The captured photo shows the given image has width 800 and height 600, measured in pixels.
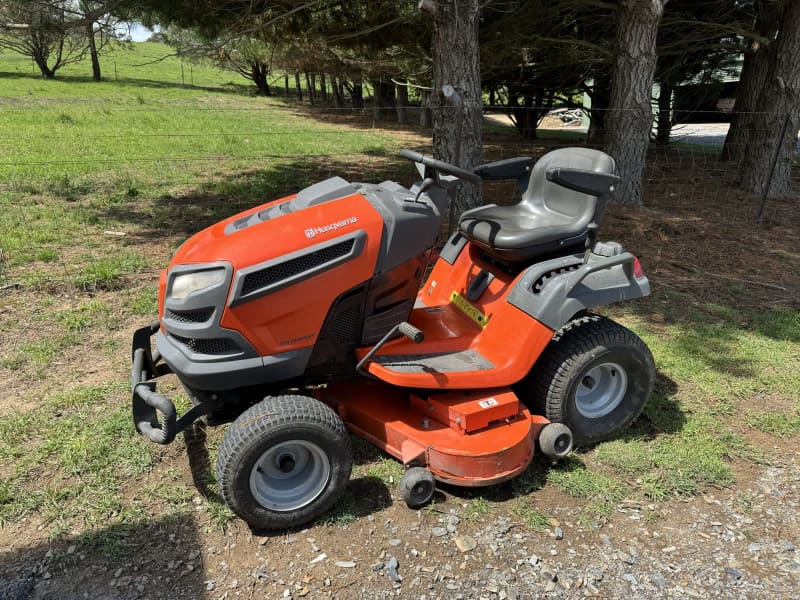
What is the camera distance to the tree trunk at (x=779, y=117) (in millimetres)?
8406

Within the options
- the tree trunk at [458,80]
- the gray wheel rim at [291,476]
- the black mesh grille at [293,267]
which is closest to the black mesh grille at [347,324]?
the black mesh grille at [293,267]

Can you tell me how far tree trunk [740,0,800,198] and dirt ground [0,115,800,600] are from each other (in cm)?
704

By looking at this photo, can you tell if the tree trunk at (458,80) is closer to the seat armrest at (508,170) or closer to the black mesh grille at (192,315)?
the seat armrest at (508,170)

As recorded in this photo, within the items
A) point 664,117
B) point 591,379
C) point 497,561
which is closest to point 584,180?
point 591,379

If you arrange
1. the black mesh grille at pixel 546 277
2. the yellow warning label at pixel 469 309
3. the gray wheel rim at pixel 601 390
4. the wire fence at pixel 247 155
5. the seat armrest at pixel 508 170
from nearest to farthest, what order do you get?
the black mesh grille at pixel 546 277, the yellow warning label at pixel 469 309, the gray wheel rim at pixel 601 390, the seat armrest at pixel 508 170, the wire fence at pixel 247 155

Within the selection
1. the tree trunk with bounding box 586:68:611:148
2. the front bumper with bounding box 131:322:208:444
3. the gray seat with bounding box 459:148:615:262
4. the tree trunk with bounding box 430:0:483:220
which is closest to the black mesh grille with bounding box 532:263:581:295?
the gray seat with bounding box 459:148:615:262

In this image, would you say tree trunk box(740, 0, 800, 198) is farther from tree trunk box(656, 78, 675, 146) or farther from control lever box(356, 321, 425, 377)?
control lever box(356, 321, 425, 377)

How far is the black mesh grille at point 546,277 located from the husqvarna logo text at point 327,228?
98 centimetres

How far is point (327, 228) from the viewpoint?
260 cm

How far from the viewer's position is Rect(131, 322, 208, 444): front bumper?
2.48 metres

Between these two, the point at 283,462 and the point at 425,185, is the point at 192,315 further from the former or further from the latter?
the point at 425,185

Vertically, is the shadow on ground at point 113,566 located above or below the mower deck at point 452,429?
Result: below

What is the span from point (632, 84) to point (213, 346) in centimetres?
669

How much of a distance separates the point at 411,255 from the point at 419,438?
81cm
